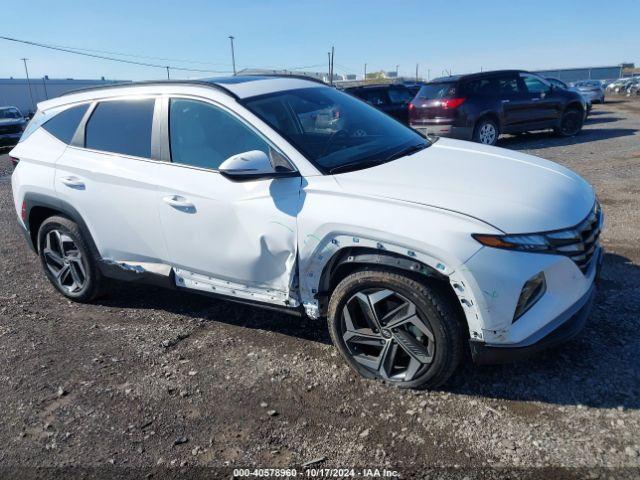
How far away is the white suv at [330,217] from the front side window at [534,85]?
381 inches

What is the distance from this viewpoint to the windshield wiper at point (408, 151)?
3.52m

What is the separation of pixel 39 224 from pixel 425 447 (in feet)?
12.8

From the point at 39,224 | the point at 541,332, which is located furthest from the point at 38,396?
the point at 541,332

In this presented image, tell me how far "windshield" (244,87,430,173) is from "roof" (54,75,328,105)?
75 mm

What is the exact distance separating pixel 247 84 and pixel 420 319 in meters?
2.10

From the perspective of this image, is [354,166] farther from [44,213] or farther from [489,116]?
[489,116]

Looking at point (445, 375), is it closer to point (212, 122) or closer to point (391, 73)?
point (212, 122)

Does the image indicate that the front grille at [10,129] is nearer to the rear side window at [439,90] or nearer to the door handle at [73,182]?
the rear side window at [439,90]

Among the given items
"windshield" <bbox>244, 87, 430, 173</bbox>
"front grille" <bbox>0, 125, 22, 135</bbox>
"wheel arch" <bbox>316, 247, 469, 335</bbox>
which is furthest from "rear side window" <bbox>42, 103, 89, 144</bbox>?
"front grille" <bbox>0, 125, 22, 135</bbox>

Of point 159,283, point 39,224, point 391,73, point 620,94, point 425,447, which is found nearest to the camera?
point 425,447

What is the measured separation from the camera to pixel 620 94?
121 feet

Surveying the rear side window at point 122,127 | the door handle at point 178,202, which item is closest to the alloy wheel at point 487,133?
the rear side window at point 122,127

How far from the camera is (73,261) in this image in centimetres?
455

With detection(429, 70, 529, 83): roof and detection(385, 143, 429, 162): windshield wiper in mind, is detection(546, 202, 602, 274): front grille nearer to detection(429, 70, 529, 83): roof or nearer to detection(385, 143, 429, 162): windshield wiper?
detection(385, 143, 429, 162): windshield wiper
